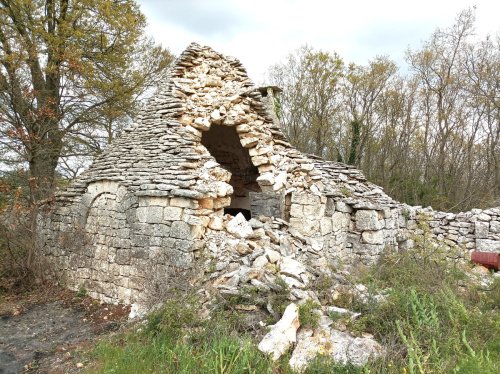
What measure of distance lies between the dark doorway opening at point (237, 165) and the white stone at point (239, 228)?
5.33 metres

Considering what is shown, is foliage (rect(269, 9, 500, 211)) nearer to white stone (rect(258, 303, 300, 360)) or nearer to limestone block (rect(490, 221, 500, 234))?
limestone block (rect(490, 221, 500, 234))

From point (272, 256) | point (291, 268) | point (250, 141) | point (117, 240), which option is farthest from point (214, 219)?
point (250, 141)

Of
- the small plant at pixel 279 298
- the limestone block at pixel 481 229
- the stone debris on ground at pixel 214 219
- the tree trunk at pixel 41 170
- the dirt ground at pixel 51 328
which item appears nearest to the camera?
the small plant at pixel 279 298

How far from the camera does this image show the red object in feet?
26.0

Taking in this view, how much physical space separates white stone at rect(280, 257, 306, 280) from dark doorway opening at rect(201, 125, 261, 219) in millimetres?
6233

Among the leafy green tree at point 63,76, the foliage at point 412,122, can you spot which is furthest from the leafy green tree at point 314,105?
the leafy green tree at point 63,76

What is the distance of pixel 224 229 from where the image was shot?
5715 millimetres

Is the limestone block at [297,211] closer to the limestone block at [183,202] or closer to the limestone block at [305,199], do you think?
the limestone block at [305,199]

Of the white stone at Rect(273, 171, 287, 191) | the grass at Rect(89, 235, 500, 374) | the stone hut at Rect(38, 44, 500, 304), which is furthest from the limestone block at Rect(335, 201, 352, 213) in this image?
the grass at Rect(89, 235, 500, 374)

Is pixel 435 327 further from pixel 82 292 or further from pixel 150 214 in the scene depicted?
pixel 82 292

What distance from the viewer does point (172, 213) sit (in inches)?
215

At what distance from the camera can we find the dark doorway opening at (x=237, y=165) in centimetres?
1097

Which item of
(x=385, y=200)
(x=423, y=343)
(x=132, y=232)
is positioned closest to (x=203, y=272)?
(x=132, y=232)

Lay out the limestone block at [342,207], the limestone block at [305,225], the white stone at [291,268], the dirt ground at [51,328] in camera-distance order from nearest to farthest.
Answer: the dirt ground at [51,328]
the white stone at [291,268]
the limestone block at [305,225]
the limestone block at [342,207]
